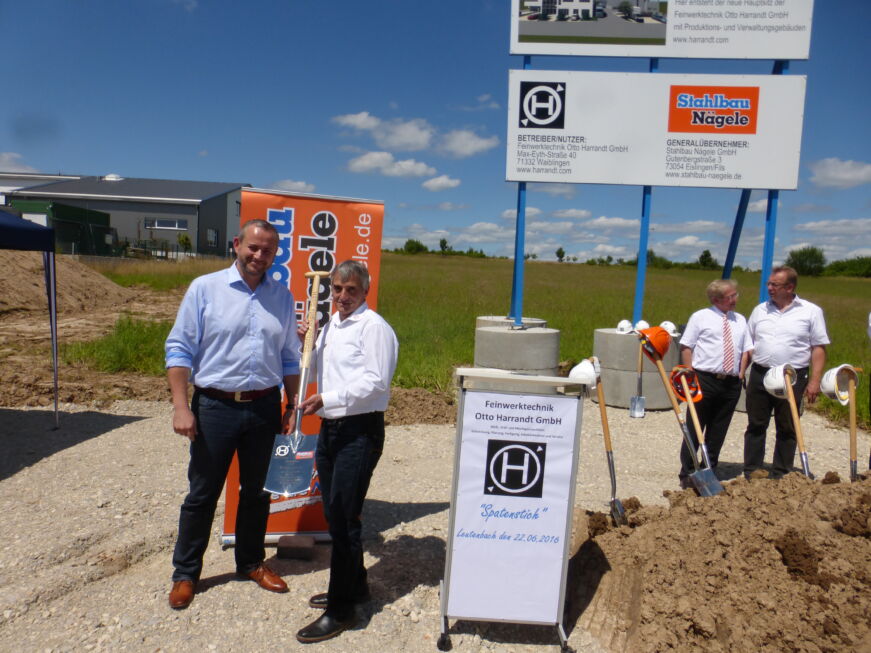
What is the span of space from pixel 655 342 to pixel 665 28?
6.74 m

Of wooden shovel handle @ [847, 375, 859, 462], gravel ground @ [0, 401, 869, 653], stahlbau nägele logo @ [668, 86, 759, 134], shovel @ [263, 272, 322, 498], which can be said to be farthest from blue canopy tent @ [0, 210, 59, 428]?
stahlbau nägele logo @ [668, 86, 759, 134]

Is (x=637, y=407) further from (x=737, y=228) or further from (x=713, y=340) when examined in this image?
(x=737, y=228)

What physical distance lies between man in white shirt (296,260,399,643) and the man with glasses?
154 inches

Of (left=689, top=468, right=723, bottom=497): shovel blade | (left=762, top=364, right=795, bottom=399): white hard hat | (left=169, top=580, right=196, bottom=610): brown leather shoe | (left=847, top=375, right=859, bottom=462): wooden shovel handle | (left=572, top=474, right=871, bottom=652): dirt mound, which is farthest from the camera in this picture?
(left=762, top=364, right=795, bottom=399): white hard hat

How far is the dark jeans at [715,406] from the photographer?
565cm

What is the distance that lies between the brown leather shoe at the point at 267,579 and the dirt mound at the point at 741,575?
1763 millimetres

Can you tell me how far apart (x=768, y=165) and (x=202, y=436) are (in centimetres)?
893

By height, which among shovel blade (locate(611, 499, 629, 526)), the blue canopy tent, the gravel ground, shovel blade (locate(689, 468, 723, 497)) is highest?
the blue canopy tent

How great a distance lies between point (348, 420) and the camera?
131 inches

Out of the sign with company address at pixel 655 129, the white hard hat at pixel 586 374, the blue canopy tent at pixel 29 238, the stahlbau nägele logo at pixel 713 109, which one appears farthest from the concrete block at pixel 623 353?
the blue canopy tent at pixel 29 238

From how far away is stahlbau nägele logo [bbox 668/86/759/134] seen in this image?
9.12 metres

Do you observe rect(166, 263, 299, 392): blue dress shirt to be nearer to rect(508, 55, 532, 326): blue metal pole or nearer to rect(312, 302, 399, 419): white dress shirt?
rect(312, 302, 399, 419): white dress shirt

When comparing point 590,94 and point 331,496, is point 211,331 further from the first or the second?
point 590,94

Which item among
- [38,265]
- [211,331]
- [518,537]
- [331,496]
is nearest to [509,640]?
[518,537]
